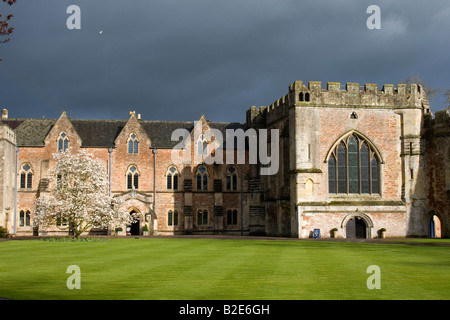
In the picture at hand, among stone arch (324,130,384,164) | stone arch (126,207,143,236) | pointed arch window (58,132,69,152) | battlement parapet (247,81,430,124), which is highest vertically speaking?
battlement parapet (247,81,430,124)

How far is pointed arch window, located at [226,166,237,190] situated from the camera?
62.8m

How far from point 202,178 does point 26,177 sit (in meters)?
18.9

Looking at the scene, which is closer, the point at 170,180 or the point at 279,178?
the point at 279,178

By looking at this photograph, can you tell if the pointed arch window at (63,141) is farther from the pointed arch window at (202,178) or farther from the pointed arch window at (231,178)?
the pointed arch window at (231,178)

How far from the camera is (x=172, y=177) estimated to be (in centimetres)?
6216

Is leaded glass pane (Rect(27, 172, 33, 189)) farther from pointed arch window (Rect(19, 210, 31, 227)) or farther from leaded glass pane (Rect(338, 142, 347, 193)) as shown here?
leaded glass pane (Rect(338, 142, 347, 193))

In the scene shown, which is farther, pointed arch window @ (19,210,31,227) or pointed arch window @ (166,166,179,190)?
pointed arch window @ (166,166,179,190)

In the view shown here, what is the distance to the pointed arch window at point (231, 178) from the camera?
62.8m

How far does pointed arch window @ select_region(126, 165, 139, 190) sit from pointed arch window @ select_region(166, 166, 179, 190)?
339 centimetres

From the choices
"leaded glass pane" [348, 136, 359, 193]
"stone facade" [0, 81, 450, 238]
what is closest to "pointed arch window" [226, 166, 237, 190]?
"stone facade" [0, 81, 450, 238]

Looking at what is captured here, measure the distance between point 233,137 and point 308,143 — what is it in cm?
1684
